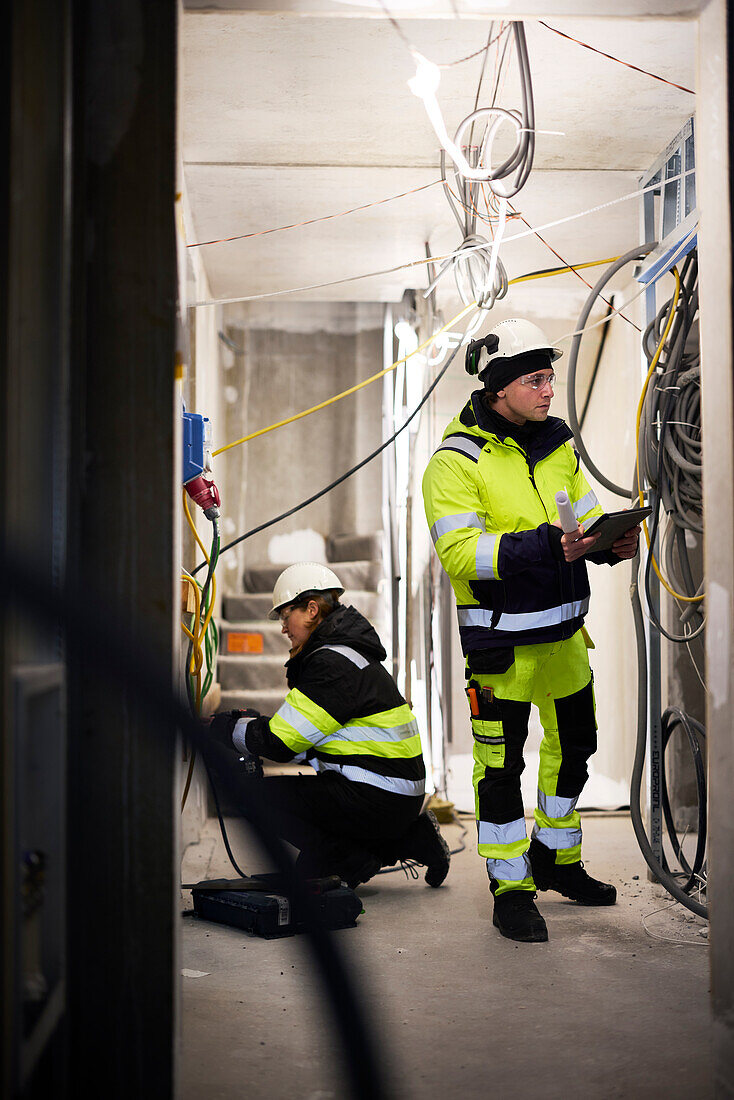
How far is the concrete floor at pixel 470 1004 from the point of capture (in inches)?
70.1

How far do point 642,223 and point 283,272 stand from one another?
1.69 metres

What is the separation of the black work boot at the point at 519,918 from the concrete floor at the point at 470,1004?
3 centimetres

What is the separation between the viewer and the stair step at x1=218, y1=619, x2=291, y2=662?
16.2ft

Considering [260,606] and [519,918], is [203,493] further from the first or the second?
[260,606]

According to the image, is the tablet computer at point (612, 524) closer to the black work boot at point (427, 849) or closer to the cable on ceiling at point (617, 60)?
the black work boot at point (427, 849)

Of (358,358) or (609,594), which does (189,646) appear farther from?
(358,358)

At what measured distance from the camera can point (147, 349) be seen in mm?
1494

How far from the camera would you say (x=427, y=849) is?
10.4ft

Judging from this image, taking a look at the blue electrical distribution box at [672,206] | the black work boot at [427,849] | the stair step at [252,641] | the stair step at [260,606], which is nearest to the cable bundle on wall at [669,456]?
the blue electrical distribution box at [672,206]

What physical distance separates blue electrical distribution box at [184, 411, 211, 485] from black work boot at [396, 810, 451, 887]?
1328 mm

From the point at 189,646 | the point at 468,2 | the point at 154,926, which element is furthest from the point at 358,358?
the point at 154,926

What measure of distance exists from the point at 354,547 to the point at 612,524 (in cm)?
314

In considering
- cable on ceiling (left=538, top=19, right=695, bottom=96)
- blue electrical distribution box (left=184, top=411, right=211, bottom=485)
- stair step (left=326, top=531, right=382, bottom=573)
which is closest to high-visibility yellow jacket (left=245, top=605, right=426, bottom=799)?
blue electrical distribution box (left=184, top=411, right=211, bottom=485)

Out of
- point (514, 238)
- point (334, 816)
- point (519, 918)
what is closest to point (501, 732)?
point (519, 918)
